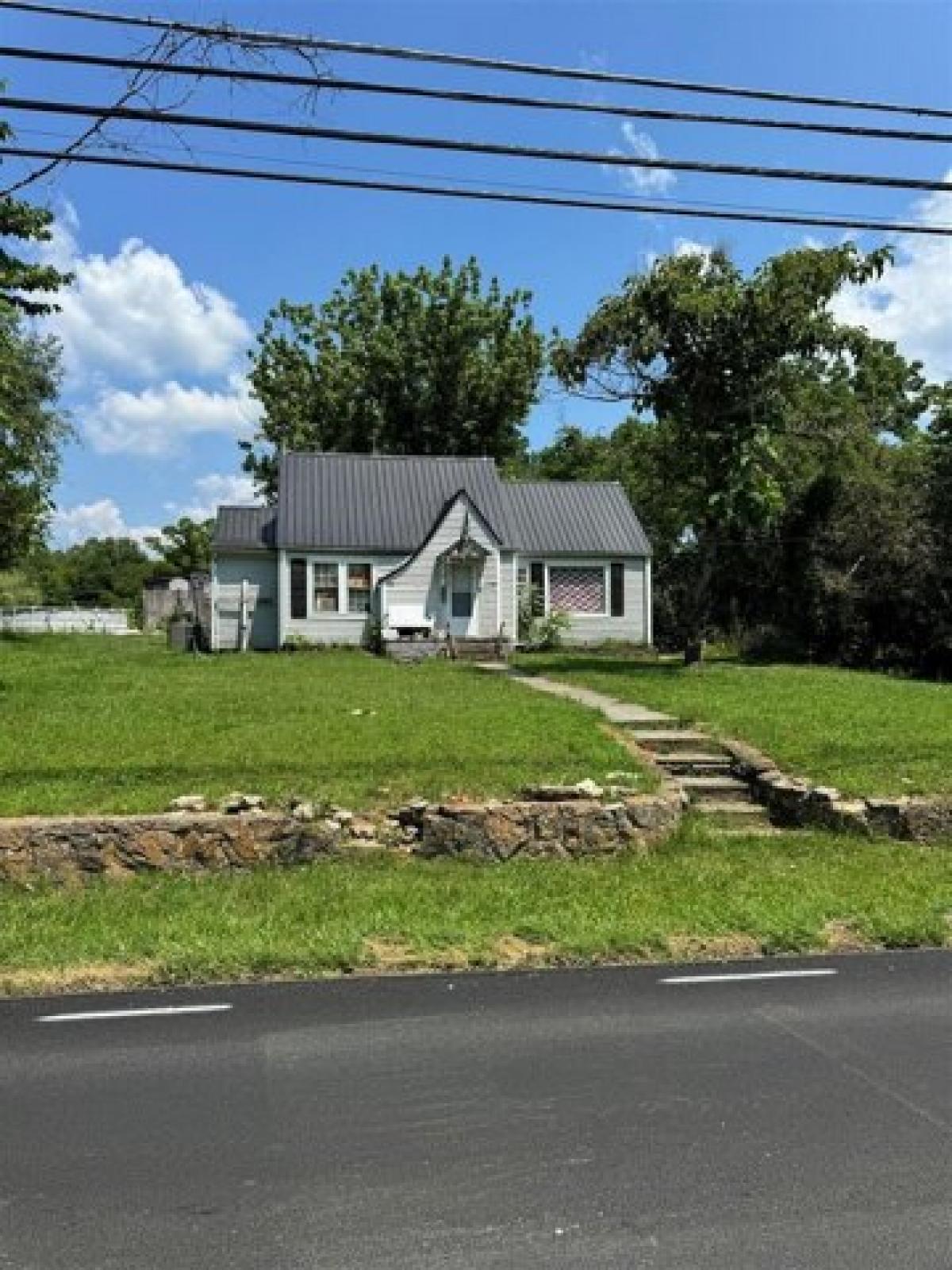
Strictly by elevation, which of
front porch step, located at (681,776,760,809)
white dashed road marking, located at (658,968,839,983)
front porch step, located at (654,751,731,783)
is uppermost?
front porch step, located at (654,751,731,783)

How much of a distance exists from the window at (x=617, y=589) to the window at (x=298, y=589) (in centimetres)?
820

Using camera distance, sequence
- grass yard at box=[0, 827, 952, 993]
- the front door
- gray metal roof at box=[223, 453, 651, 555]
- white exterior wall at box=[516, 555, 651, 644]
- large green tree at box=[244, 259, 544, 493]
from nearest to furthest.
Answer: grass yard at box=[0, 827, 952, 993]
the front door
gray metal roof at box=[223, 453, 651, 555]
white exterior wall at box=[516, 555, 651, 644]
large green tree at box=[244, 259, 544, 493]

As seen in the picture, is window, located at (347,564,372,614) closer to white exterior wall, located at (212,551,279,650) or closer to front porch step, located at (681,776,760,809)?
white exterior wall, located at (212,551,279,650)

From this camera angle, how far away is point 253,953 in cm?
A: 704

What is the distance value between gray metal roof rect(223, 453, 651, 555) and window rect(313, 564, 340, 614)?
583 millimetres

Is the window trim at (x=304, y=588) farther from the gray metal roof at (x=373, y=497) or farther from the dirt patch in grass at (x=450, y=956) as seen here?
the dirt patch in grass at (x=450, y=956)

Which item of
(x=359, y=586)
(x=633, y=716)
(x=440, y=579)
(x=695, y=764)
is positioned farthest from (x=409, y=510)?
(x=695, y=764)

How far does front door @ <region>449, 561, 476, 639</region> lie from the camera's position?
2906 centimetres

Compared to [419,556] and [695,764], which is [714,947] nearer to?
[695,764]

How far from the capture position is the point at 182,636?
3100cm

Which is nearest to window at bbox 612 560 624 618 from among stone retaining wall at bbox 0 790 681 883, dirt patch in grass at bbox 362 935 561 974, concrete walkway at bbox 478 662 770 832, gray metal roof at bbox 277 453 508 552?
gray metal roof at bbox 277 453 508 552

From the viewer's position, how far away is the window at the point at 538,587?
30.4 metres

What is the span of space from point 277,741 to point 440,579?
1699 cm

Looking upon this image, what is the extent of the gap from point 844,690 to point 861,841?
27.0 feet
